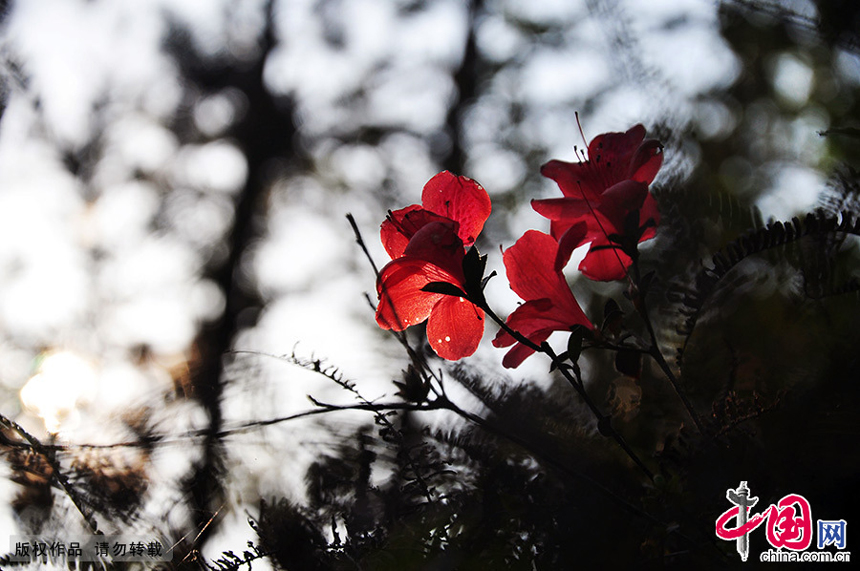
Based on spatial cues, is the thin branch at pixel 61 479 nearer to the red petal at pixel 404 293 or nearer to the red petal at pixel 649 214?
the red petal at pixel 404 293

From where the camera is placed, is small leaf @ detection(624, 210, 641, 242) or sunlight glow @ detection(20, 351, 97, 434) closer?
small leaf @ detection(624, 210, 641, 242)

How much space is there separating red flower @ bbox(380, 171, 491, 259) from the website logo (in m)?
0.30

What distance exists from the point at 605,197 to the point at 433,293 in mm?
169

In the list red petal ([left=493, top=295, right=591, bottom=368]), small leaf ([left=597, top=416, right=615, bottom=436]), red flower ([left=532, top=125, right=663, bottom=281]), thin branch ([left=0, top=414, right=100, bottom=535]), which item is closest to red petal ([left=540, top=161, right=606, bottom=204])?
red flower ([left=532, top=125, right=663, bottom=281])

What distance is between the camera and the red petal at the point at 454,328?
1.64ft

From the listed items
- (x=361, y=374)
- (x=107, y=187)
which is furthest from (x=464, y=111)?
(x=361, y=374)

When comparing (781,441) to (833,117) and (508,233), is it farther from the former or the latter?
(508,233)

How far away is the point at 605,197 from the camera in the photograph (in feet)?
1.40

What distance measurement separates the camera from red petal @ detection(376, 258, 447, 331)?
44 cm

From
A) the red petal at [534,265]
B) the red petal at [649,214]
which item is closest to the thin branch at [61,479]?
the red petal at [534,265]

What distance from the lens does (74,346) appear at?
5.43ft

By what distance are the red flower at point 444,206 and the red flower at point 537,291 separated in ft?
0.22

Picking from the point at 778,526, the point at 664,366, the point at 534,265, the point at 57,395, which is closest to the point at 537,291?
the point at 534,265

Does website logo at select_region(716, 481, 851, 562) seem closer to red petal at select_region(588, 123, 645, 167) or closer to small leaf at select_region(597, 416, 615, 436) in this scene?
small leaf at select_region(597, 416, 615, 436)
